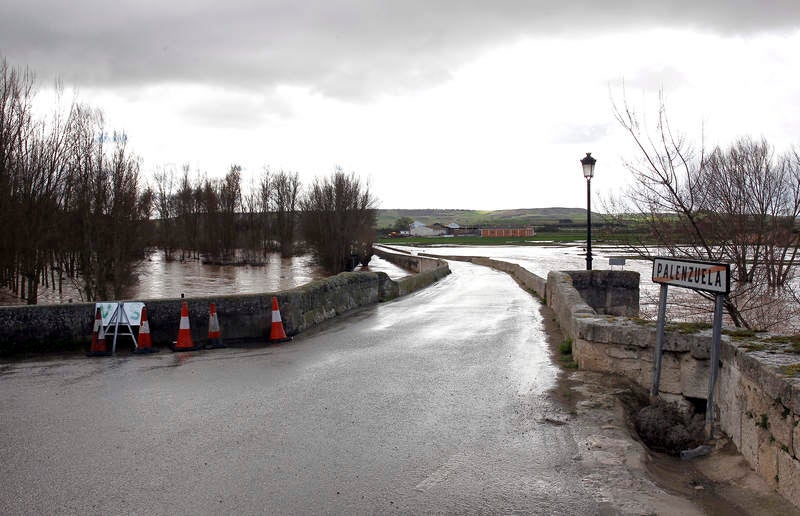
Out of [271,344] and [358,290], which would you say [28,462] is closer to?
[271,344]

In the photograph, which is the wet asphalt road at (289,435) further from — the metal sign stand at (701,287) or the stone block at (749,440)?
the stone block at (749,440)

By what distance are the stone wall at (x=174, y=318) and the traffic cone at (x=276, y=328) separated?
250 millimetres

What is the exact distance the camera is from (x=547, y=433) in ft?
19.3

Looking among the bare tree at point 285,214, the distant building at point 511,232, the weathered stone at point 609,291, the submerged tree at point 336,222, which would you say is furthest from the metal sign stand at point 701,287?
the distant building at point 511,232

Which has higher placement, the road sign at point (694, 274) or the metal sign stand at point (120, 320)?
the road sign at point (694, 274)

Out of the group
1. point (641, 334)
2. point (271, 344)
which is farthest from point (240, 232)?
point (641, 334)

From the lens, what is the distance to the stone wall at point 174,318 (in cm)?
1012

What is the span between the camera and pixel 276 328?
1147 centimetres

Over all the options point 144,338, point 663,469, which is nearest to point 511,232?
point 144,338

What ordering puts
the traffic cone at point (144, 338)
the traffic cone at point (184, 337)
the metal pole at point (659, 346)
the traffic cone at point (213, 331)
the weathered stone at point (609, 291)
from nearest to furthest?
the metal pole at point (659, 346)
the traffic cone at point (144, 338)
the traffic cone at point (184, 337)
the traffic cone at point (213, 331)
the weathered stone at point (609, 291)

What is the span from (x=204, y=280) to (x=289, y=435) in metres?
39.8

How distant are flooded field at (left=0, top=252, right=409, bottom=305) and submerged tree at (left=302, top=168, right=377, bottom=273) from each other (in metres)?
1.94

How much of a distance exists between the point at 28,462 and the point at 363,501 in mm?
2876

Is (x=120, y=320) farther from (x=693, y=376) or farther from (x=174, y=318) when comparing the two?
(x=693, y=376)
